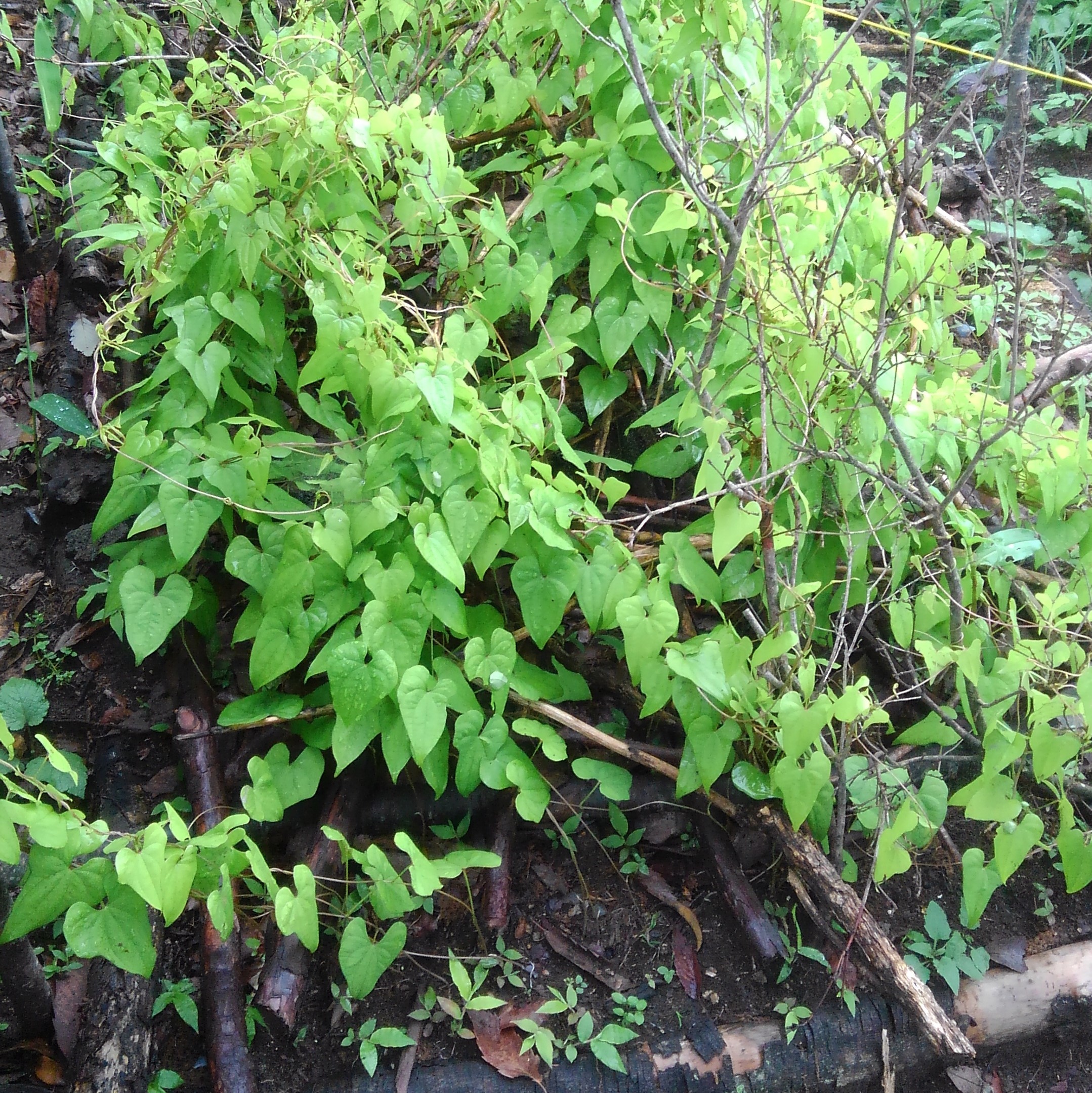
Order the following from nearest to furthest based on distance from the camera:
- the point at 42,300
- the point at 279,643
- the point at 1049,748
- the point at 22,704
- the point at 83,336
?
the point at 1049,748 < the point at 279,643 < the point at 22,704 < the point at 83,336 < the point at 42,300

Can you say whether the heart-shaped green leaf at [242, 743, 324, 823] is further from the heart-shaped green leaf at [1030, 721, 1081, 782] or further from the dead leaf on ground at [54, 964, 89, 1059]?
the heart-shaped green leaf at [1030, 721, 1081, 782]

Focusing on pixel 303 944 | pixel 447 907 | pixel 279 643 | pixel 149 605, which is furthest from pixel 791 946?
pixel 149 605

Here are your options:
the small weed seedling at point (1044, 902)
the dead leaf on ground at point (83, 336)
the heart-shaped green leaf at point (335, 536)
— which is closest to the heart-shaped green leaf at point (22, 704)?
the heart-shaped green leaf at point (335, 536)

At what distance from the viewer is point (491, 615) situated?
1851 mm

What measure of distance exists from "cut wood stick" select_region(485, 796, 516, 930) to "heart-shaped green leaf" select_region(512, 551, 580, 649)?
47 cm

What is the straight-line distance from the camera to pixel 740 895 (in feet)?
5.96

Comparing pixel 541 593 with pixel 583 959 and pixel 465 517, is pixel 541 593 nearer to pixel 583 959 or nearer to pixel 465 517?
pixel 465 517

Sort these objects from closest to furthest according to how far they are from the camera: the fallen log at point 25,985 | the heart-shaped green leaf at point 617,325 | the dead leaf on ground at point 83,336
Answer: the fallen log at point 25,985 < the heart-shaped green leaf at point 617,325 < the dead leaf on ground at point 83,336

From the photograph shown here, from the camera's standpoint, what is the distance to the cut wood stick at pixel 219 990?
156cm

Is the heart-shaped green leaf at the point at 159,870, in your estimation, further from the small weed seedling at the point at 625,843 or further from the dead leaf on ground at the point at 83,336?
the dead leaf on ground at the point at 83,336

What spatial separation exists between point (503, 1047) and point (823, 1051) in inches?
24.6

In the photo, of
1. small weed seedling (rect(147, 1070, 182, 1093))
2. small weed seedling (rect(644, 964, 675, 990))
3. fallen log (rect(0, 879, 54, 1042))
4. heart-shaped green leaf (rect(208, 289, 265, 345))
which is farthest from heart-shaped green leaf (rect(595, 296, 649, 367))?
small weed seedling (rect(147, 1070, 182, 1093))

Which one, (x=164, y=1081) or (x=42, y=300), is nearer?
(x=164, y=1081)

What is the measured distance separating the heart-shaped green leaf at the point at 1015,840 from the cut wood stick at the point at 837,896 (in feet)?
0.94
